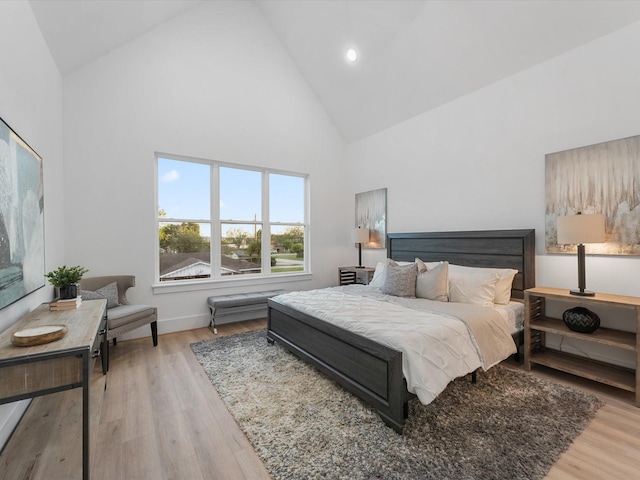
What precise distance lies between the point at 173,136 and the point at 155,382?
3017mm

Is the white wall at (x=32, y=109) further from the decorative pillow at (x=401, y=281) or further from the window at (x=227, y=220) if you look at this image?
the decorative pillow at (x=401, y=281)

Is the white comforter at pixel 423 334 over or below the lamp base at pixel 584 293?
below

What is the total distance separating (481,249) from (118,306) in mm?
4204

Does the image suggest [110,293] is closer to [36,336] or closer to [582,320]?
[36,336]

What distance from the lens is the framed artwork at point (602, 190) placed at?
253 cm

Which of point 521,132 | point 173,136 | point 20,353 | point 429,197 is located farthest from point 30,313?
point 521,132

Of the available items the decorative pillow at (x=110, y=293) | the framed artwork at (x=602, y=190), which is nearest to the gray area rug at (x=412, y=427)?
the framed artwork at (x=602, y=190)

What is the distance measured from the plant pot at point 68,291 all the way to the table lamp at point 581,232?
407 centimetres

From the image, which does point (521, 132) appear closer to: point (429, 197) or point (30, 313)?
point (429, 197)

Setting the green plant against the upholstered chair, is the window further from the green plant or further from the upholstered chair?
the green plant

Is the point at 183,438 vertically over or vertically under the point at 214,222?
under

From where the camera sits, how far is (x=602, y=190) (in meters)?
2.69

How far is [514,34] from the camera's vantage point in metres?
2.99

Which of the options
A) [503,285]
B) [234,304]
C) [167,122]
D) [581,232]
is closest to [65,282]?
[234,304]
